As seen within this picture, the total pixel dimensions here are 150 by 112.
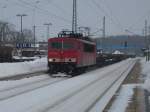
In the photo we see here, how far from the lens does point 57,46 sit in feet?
131

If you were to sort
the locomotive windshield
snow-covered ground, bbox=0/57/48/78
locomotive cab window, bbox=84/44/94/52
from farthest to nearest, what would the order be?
locomotive cab window, bbox=84/44/94/52 → snow-covered ground, bbox=0/57/48/78 → the locomotive windshield

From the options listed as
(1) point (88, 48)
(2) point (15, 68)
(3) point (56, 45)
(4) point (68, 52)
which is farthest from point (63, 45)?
(1) point (88, 48)

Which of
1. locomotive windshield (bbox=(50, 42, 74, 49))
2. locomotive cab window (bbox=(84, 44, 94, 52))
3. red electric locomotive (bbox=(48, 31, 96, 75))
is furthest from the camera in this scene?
locomotive cab window (bbox=(84, 44, 94, 52))

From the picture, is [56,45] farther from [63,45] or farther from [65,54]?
[65,54]

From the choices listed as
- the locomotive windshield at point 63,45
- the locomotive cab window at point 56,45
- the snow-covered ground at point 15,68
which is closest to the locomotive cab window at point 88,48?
the locomotive windshield at point 63,45

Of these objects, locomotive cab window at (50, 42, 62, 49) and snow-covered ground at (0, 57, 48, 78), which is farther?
snow-covered ground at (0, 57, 48, 78)

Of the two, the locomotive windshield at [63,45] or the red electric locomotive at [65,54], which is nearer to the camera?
the red electric locomotive at [65,54]

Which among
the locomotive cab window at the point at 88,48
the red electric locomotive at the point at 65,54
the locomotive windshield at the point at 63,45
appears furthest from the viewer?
the locomotive cab window at the point at 88,48

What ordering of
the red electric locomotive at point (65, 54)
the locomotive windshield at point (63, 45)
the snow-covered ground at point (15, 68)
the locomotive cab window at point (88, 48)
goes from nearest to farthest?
the red electric locomotive at point (65, 54) → the locomotive windshield at point (63, 45) → the snow-covered ground at point (15, 68) → the locomotive cab window at point (88, 48)

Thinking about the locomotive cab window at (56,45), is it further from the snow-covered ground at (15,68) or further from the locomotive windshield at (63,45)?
the snow-covered ground at (15,68)

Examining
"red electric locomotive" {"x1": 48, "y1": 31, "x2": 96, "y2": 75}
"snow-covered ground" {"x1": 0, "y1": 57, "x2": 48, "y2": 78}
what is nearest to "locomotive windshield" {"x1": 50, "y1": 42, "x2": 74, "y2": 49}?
"red electric locomotive" {"x1": 48, "y1": 31, "x2": 96, "y2": 75}

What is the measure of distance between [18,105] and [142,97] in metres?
5.61

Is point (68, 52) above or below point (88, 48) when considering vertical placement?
below

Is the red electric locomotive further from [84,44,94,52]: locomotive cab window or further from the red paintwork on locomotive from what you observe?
[84,44,94,52]: locomotive cab window
